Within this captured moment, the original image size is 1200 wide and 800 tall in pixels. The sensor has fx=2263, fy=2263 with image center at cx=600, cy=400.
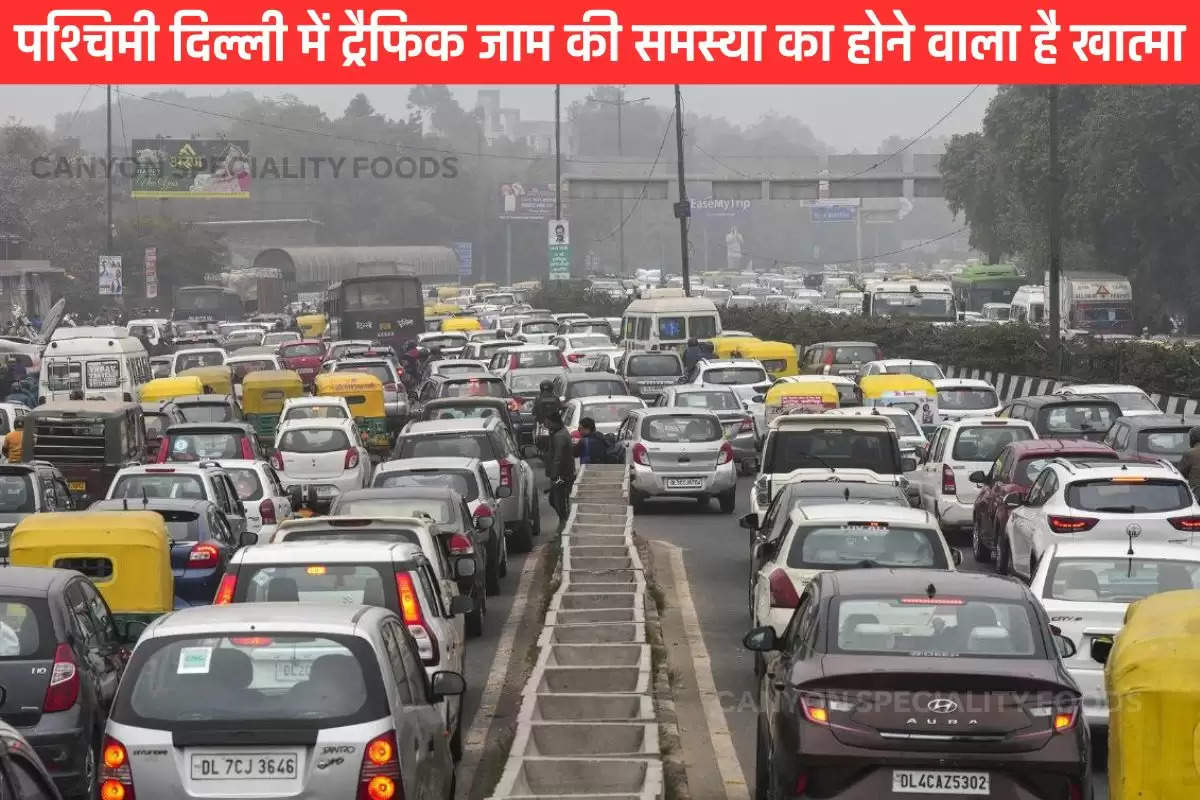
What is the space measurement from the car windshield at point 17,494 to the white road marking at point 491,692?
4.71m

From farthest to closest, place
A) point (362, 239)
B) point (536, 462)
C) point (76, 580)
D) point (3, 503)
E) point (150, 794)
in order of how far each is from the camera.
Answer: point (362, 239) < point (536, 462) < point (3, 503) < point (76, 580) < point (150, 794)

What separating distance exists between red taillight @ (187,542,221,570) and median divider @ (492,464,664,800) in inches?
120

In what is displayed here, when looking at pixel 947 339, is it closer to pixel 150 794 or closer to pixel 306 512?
pixel 306 512

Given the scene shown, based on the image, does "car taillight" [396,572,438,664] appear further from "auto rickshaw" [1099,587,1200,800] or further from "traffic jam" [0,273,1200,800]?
"auto rickshaw" [1099,587,1200,800]

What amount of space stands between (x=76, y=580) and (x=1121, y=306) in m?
59.7

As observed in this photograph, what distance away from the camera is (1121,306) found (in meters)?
69.1

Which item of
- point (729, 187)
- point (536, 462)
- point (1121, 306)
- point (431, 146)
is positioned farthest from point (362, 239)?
point (536, 462)

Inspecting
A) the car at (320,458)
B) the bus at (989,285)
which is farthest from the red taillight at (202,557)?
the bus at (989,285)

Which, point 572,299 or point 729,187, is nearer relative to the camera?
point 572,299

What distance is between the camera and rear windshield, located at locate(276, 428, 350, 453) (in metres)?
31.2

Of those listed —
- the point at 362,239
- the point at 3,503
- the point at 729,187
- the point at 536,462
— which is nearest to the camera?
the point at 3,503

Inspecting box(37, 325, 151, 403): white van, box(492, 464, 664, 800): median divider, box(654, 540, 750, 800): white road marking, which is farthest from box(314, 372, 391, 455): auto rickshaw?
box(492, 464, 664, 800): median divider

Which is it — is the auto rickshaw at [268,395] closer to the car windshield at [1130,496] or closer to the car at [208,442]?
the car at [208,442]

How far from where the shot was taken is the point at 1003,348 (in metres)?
51.5
